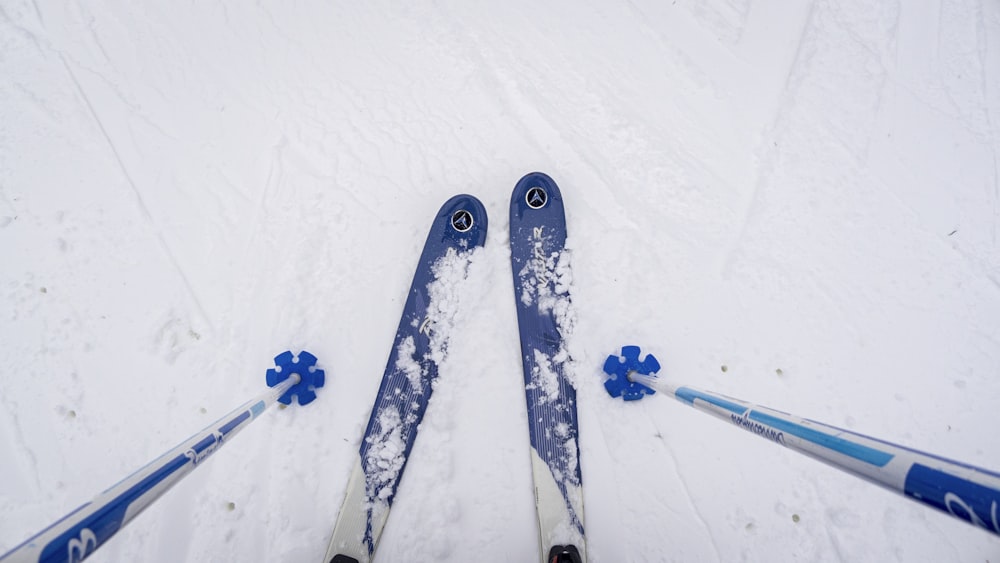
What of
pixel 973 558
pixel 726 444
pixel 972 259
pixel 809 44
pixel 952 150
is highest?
pixel 809 44

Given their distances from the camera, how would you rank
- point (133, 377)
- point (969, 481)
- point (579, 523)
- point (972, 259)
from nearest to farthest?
point (969, 481) → point (579, 523) → point (133, 377) → point (972, 259)

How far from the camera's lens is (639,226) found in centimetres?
222

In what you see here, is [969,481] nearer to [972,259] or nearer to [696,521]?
[696,521]

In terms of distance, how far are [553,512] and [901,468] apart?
1392 mm

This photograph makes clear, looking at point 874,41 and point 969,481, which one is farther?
point 874,41

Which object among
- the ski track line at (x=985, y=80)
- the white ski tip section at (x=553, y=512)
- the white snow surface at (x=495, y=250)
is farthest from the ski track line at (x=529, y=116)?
the ski track line at (x=985, y=80)

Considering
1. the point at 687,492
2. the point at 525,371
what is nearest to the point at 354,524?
the point at 525,371

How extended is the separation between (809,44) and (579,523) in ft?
8.71

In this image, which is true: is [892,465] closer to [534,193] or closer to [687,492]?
[687,492]

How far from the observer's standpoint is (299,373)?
6.34 ft

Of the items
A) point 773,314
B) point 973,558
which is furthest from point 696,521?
point 973,558

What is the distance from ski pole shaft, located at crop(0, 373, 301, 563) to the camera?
30.5 inches

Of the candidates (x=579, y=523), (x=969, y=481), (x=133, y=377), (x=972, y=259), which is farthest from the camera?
(x=972, y=259)

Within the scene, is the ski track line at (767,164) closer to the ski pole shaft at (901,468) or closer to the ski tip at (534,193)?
the ski tip at (534,193)
